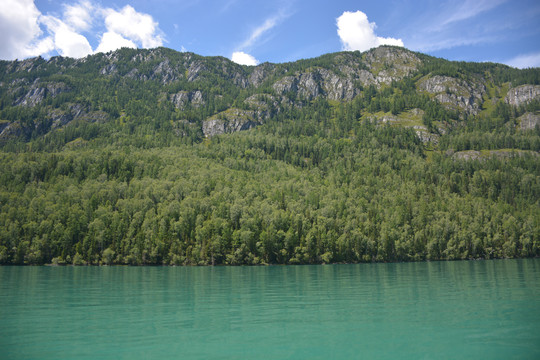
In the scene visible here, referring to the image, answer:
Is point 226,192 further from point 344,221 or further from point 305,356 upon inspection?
point 305,356

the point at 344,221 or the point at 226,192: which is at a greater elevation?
the point at 226,192

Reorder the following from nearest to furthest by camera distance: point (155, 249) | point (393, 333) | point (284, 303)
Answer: point (393, 333), point (284, 303), point (155, 249)

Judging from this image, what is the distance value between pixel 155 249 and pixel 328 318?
10902 cm

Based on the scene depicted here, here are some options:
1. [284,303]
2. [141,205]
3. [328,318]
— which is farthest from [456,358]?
[141,205]

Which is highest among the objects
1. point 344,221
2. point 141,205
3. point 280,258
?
point 141,205

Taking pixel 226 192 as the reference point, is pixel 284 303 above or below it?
below

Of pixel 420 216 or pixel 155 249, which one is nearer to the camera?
pixel 155 249

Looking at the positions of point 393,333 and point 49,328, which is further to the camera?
point 49,328

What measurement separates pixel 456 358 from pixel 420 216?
158835 mm

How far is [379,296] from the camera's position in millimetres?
44031

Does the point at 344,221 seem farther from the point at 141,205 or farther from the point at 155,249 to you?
the point at 141,205

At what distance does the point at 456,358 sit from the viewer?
66.8 feet

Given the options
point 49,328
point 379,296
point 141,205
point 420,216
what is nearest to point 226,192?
point 141,205

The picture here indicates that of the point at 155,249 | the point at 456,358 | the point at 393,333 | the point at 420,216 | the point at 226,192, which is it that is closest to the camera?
the point at 456,358
